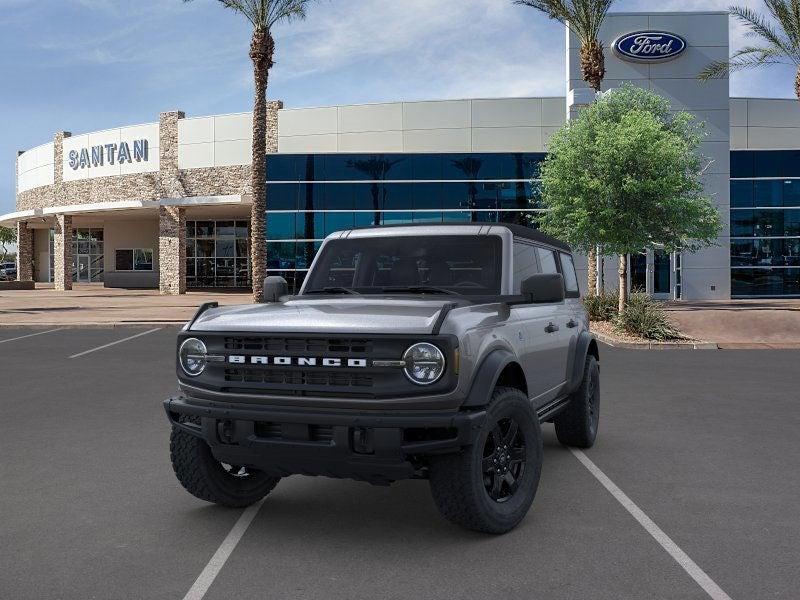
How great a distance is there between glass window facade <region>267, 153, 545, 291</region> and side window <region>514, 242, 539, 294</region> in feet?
92.1

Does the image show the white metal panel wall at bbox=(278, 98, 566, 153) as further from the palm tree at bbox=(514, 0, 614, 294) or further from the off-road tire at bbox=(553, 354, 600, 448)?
the off-road tire at bbox=(553, 354, 600, 448)

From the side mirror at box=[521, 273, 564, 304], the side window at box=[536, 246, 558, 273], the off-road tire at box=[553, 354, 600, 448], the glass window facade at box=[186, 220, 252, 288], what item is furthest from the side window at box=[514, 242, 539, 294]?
the glass window facade at box=[186, 220, 252, 288]

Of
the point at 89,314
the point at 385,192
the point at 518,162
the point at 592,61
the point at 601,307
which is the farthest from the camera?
the point at 385,192

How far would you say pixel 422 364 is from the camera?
4.14m

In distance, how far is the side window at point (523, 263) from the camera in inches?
220

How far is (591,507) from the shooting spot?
520 cm

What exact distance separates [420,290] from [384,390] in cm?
139

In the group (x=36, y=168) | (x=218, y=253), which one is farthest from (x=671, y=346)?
(x=36, y=168)

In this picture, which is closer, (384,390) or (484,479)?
(384,390)

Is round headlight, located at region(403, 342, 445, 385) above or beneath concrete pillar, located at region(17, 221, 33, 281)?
beneath

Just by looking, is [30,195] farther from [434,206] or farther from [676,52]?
[676,52]

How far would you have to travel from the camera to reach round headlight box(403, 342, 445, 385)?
13.5 feet

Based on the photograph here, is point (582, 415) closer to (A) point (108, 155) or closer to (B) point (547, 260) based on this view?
(B) point (547, 260)

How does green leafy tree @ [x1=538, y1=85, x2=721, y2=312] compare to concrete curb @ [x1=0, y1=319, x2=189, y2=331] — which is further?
green leafy tree @ [x1=538, y1=85, x2=721, y2=312]
